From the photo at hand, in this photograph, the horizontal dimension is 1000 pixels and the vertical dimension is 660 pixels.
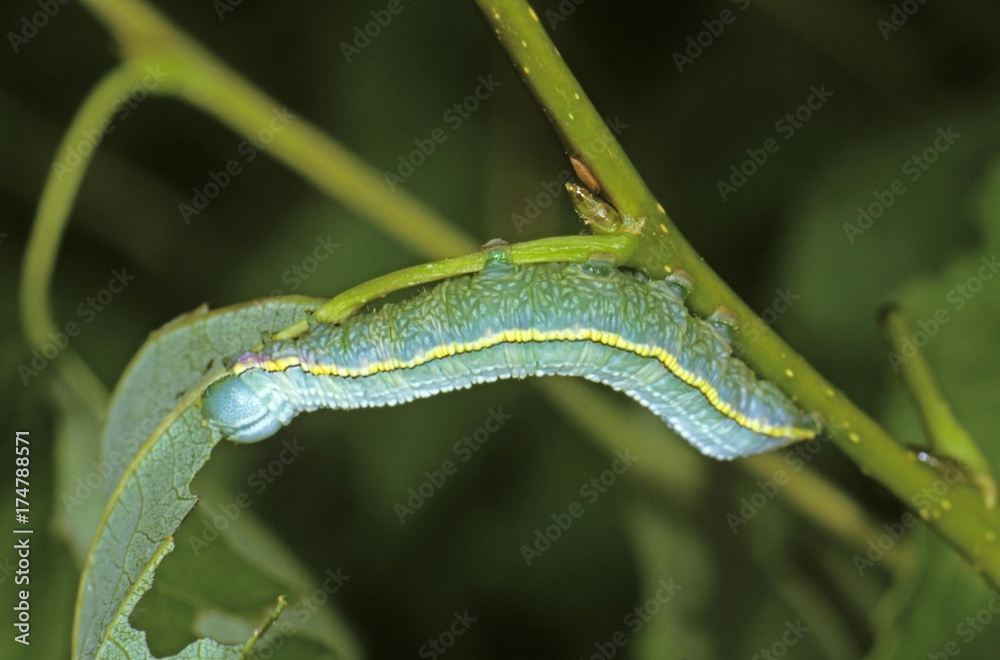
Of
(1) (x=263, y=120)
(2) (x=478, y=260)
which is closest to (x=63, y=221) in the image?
(1) (x=263, y=120)

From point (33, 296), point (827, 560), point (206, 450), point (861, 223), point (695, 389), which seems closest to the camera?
point (206, 450)

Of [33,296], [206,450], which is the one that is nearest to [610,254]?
[206,450]

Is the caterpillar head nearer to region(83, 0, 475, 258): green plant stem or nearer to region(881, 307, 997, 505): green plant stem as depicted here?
region(83, 0, 475, 258): green plant stem

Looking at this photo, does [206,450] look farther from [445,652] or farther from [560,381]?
[445,652]

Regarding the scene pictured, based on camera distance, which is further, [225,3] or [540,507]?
[225,3]

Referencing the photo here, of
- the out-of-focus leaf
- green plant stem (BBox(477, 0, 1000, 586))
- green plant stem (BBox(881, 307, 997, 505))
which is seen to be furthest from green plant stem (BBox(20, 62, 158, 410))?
the out-of-focus leaf

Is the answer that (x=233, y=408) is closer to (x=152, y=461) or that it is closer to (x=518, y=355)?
(x=152, y=461)
